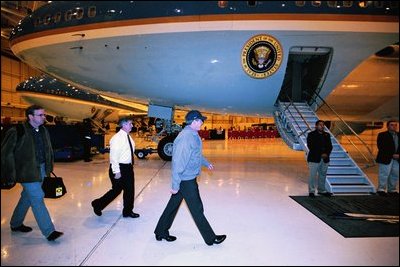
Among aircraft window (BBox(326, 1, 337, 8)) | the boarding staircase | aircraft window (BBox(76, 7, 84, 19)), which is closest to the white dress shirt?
the boarding staircase

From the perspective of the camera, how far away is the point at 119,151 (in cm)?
511

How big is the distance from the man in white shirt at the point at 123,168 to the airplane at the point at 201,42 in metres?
3.54

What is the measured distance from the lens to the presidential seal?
811 centimetres

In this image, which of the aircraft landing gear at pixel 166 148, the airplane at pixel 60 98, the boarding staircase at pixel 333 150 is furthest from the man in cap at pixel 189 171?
the airplane at pixel 60 98

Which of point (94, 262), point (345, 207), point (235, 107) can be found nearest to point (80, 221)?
point (94, 262)

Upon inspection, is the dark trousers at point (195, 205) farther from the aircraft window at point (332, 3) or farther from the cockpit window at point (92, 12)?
the aircraft window at point (332, 3)

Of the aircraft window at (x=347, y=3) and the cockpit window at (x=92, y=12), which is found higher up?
the aircraft window at (x=347, y=3)

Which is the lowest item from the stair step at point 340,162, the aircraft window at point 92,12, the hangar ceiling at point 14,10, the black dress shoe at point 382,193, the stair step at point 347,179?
the black dress shoe at point 382,193

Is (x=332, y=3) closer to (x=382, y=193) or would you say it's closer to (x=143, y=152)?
(x=382, y=193)

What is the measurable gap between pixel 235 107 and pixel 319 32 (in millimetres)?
3259

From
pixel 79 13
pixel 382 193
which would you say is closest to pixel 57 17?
pixel 79 13

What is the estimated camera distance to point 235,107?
33.1ft

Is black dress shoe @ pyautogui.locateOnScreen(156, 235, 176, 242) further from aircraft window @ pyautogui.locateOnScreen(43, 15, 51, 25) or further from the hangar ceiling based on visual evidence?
aircraft window @ pyautogui.locateOnScreen(43, 15, 51, 25)

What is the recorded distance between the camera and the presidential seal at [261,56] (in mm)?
8109
